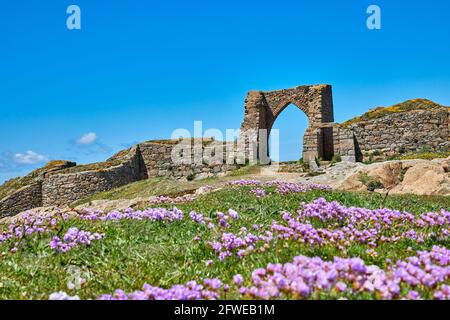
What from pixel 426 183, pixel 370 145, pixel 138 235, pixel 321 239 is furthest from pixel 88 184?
pixel 321 239

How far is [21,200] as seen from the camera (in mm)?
35688

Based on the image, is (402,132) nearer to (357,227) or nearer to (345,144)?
(345,144)

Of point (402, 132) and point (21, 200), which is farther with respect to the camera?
point (21, 200)

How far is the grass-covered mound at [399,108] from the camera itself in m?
34.7

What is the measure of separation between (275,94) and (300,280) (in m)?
37.7

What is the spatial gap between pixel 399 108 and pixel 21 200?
28.4m

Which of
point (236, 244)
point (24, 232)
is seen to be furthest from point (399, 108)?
point (24, 232)

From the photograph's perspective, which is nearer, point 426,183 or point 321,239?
point 321,239

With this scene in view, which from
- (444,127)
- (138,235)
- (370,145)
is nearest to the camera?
(138,235)

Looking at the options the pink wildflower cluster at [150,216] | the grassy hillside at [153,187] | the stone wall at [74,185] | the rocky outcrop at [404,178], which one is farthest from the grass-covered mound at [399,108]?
the pink wildflower cluster at [150,216]

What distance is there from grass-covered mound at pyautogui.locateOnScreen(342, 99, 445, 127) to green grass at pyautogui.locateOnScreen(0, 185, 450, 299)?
28.6 m
